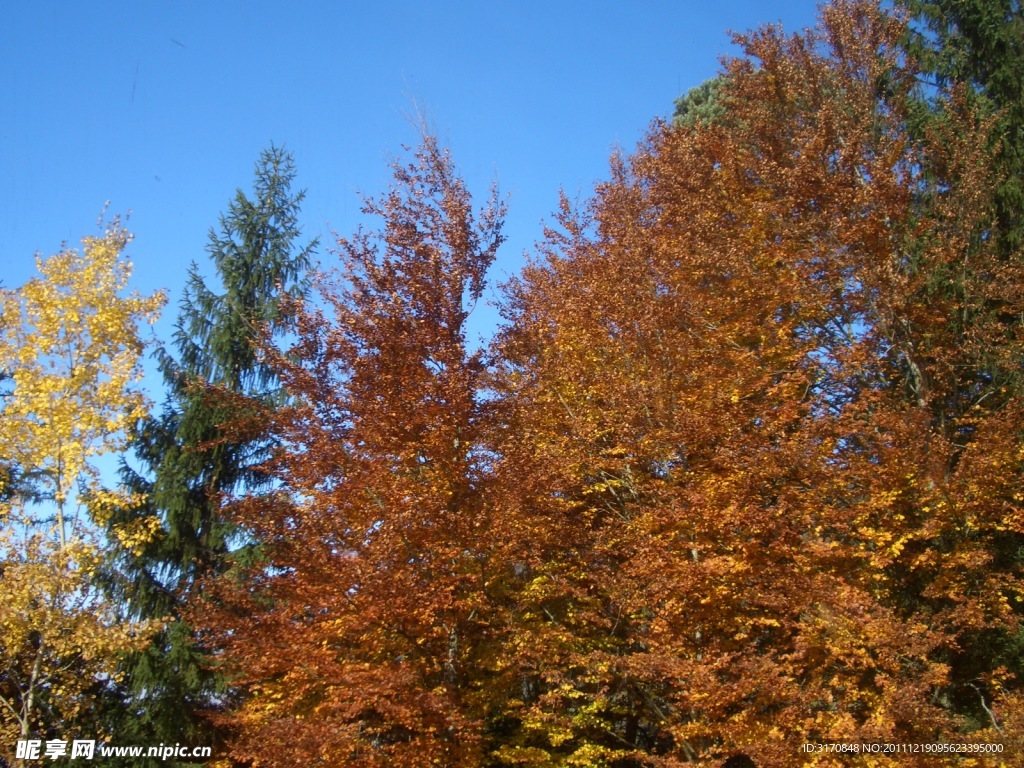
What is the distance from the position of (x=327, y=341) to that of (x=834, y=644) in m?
8.03

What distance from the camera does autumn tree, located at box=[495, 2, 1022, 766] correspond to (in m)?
8.96

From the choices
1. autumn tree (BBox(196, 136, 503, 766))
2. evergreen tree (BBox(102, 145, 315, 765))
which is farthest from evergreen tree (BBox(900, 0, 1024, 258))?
evergreen tree (BBox(102, 145, 315, 765))

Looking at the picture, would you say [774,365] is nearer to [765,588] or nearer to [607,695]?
[765,588]

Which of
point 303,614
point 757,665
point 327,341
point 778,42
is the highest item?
point 778,42

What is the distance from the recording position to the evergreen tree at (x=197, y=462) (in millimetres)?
12625

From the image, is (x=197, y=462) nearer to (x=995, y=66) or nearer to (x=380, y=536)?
(x=380, y=536)

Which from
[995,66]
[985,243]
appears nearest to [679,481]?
[985,243]

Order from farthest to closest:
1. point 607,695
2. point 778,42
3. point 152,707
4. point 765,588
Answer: point 778,42
point 152,707
point 607,695
point 765,588

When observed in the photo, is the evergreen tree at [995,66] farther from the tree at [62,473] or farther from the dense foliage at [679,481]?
the tree at [62,473]

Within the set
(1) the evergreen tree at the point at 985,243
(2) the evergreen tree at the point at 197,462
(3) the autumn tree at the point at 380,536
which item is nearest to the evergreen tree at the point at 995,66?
(1) the evergreen tree at the point at 985,243

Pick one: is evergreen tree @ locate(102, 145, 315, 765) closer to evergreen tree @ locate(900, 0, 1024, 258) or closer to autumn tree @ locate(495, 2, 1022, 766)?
autumn tree @ locate(495, 2, 1022, 766)

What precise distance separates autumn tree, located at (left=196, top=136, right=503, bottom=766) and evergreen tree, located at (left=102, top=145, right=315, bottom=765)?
1.76m

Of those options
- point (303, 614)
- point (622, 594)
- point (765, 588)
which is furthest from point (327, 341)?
point (765, 588)

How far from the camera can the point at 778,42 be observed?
15.4m
